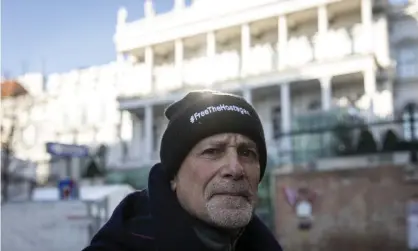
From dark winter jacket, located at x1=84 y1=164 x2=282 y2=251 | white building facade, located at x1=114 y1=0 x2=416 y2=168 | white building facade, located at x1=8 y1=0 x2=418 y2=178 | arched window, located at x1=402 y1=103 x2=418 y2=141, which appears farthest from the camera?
white building facade, located at x1=8 y1=0 x2=418 y2=178

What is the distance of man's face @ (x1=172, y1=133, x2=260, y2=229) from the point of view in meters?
1.57

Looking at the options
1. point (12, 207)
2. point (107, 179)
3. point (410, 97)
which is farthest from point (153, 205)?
point (410, 97)

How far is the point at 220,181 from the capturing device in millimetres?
1586

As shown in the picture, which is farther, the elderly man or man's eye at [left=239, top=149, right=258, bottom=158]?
man's eye at [left=239, top=149, right=258, bottom=158]

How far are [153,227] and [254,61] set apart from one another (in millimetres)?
31154

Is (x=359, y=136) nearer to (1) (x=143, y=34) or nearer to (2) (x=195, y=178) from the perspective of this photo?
(2) (x=195, y=178)

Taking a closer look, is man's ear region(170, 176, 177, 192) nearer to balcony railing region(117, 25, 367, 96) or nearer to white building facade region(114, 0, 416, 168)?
white building facade region(114, 0, 416, 168)

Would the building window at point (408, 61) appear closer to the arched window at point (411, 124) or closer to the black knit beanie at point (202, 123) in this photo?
the arched window at point (411, 124)

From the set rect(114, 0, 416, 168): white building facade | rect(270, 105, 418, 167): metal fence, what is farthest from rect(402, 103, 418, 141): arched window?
rect(114, 0, 416, 168): white building facade

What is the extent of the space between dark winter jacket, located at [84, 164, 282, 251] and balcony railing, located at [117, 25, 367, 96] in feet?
90.9

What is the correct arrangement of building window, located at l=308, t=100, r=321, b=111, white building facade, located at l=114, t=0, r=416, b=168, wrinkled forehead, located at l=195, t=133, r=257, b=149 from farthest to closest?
building window, located at l=308, t=100, r=321, b=111
white building facade, located at l=114, t=0, r=416, b=168
wrinkled forehead, located at l=195, t=133, r=257, b=149

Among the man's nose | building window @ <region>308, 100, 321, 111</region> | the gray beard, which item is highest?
building window @ <region>308, 100, 321, 111</region>

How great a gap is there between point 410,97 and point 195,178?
30.6 meters

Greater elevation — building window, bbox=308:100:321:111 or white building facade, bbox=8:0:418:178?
white building facade, bbox=8:0:418:178
